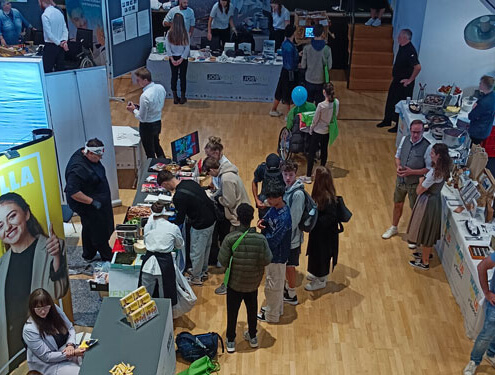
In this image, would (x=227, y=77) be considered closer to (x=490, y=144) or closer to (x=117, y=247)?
(x=490, y=144)

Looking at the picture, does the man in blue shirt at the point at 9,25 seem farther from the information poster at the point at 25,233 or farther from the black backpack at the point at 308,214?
the black backpack at the point at 308,214

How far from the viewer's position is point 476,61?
394 inches

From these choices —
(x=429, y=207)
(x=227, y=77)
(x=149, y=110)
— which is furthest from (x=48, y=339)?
(x=227, y=77)

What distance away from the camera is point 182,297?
19.1 ft

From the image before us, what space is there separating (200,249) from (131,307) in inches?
64.9

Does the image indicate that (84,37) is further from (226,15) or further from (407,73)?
(407,73)

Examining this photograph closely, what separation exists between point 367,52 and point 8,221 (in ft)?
29.2

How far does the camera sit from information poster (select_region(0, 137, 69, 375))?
459 centimetres

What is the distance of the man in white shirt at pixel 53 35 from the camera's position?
35.4ft

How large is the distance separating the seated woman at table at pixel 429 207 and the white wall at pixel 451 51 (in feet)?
13.2

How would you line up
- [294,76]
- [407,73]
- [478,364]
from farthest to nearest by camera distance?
[294,76] < [407,73] < [478,364]

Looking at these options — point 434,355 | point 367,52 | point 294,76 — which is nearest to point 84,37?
point 294,76

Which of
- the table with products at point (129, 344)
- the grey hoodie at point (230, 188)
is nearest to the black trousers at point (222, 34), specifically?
the grey hoodie at point (230, 188)

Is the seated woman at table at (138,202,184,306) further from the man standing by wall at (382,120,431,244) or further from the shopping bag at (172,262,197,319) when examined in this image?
the man standing by wall at (382,120,431,244)
